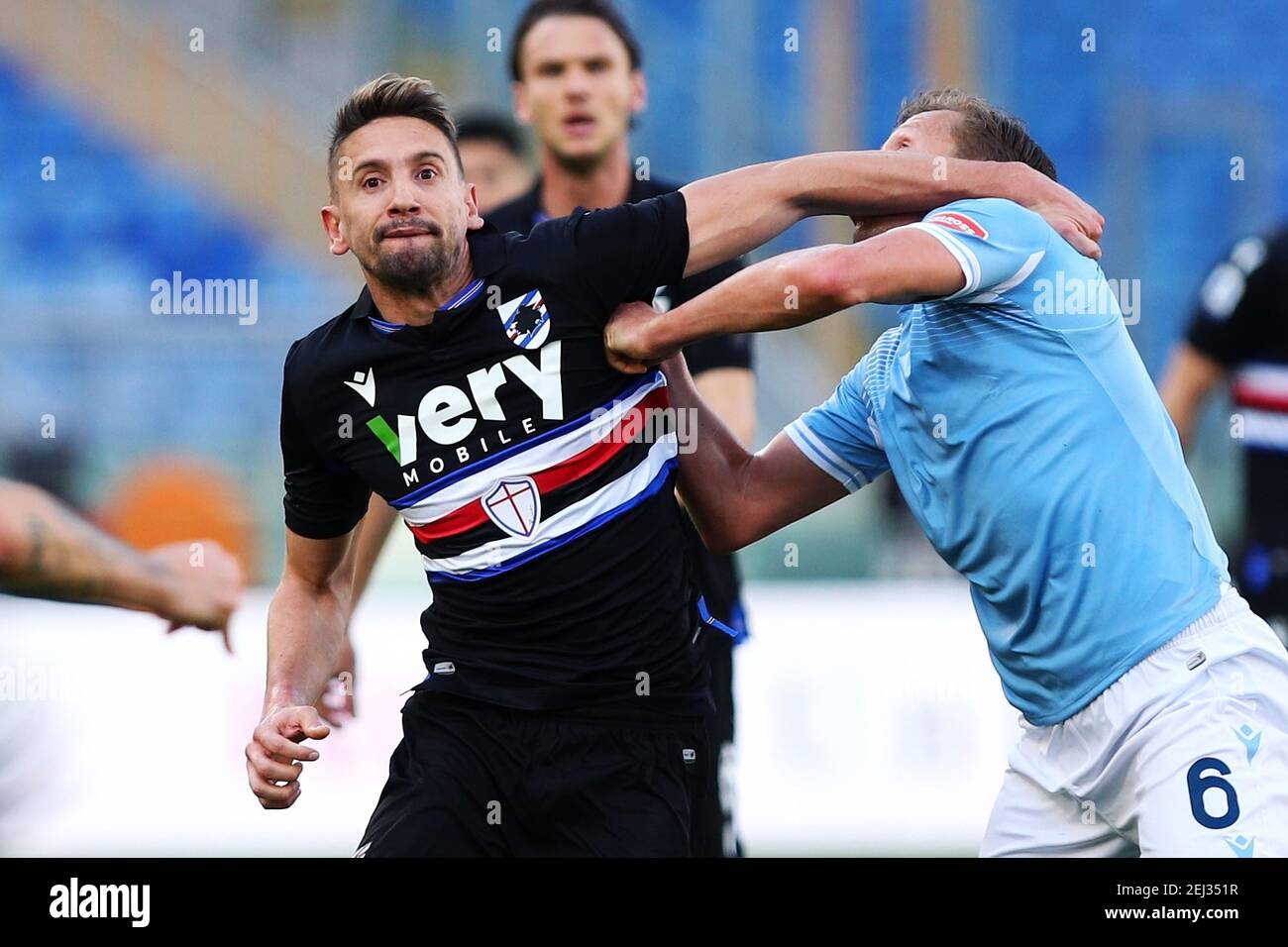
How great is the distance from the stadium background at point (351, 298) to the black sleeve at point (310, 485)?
2.73 metres

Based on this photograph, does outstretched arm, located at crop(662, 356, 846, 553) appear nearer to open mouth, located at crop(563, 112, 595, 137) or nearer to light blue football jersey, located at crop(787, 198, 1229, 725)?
light blue football jersey, located at crop(787, 198, 1229, 725)

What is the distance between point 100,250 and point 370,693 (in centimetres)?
438

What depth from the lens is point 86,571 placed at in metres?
4.10

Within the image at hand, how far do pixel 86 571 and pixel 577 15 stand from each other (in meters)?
2.66

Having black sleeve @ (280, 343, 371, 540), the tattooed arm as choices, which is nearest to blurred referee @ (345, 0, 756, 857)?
the tattooed arm

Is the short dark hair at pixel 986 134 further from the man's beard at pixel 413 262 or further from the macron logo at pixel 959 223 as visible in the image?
the man's beard at pixel 413 262

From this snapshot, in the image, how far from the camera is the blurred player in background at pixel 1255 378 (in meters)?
5.57

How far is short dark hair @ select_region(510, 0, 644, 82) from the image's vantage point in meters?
5.60

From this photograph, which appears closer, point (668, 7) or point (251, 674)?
point (251, 674)

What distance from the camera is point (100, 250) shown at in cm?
940
